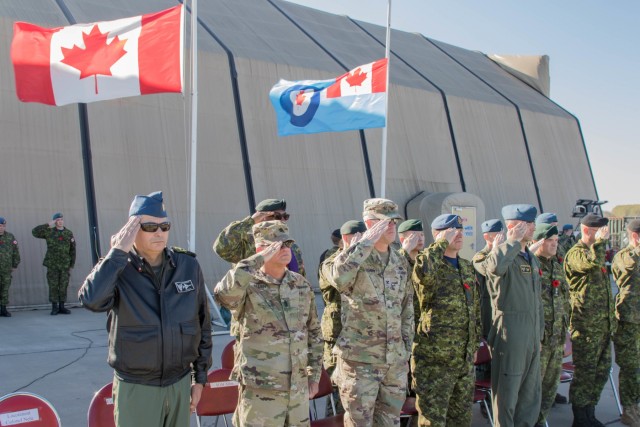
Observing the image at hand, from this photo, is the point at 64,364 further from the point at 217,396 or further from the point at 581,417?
the point at 581,417

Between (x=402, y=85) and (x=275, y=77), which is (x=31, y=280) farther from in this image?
(x=402, y=85)

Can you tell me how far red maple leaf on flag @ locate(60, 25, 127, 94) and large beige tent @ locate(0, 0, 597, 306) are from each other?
4.82 meters

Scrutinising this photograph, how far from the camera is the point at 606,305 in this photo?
575 cm

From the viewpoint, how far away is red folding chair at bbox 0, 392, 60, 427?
3.24 meters

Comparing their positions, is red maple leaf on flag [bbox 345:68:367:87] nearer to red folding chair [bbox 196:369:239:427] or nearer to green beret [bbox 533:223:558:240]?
green beret [bbox 533:223:558:240]

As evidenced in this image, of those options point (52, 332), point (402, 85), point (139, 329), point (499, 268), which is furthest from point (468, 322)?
point (402, 85)

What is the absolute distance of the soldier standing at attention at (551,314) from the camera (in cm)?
526

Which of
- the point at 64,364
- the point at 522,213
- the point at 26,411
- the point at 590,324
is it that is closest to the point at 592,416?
the point at 590,324

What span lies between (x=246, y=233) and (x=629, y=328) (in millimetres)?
3773

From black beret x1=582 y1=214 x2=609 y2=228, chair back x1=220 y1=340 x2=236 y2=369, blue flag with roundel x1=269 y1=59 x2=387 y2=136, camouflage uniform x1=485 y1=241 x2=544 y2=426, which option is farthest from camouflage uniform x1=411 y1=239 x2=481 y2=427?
blue flag with roundel x1=269 y1=59 x2=387 y2=136

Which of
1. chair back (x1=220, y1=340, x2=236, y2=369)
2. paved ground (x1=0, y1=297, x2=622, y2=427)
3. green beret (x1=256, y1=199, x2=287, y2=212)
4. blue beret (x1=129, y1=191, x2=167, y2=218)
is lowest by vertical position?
paved ground (x1=0, y1=297, x2=622, y2=427)

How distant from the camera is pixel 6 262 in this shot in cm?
941

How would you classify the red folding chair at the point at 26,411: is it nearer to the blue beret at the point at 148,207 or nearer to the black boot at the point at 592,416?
the blue beret at the point at 148,207

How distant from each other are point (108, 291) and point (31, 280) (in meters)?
8.05
